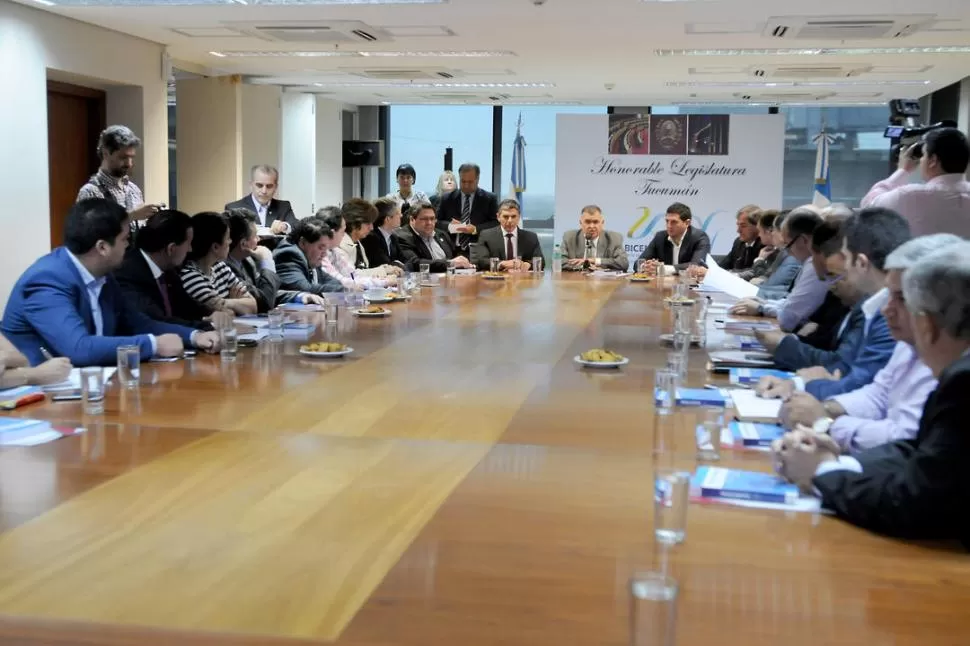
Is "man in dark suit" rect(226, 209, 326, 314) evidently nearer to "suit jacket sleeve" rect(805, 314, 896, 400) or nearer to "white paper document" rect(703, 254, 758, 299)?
"white paper document" rect(703, 254, 758, 299)

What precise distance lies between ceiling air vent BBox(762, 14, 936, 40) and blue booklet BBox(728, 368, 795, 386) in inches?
219

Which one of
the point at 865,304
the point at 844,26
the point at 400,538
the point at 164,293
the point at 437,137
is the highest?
the point at 844,26

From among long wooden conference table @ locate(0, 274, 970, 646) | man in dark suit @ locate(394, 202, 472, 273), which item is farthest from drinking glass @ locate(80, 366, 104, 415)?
man in dark suit @ locate(394, 202, 472, 273)

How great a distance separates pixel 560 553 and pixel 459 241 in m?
8.34

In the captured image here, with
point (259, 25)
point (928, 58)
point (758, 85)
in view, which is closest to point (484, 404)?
point (259, 25)

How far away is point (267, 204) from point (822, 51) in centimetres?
549

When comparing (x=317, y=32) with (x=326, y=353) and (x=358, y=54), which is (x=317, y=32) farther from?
(x=326, y=353)

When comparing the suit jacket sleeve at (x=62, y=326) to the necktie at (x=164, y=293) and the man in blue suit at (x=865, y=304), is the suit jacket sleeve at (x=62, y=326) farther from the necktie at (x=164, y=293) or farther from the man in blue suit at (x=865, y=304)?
the man in blue suit at (x=865, y=304)

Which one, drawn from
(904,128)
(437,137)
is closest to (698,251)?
(904,128)

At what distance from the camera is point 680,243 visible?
366 inches

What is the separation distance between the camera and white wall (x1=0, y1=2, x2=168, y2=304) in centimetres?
824

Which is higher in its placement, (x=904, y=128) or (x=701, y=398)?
(x=904, y=128)

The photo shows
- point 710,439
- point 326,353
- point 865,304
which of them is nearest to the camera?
point 710,439

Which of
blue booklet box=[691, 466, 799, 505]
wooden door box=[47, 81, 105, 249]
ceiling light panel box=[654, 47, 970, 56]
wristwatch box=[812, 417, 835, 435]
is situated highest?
ceiling light panel box=[654, 47, 970, 56]
